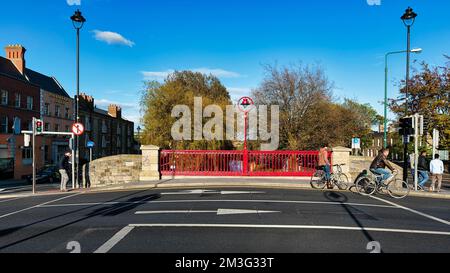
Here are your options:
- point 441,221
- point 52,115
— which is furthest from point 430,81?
point 52,115

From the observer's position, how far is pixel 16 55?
129ft

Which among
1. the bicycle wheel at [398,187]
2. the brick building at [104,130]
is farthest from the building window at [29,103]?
the bicycle wheel at [398,187]

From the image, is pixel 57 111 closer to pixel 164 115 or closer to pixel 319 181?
pixel 164 115

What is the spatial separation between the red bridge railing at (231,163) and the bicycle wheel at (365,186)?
398cm

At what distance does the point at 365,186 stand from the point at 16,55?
4315 cm

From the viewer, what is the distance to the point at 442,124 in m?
29.0

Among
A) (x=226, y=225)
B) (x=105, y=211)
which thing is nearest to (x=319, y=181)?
(x=226, y=225)

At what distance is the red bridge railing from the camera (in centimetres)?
1644

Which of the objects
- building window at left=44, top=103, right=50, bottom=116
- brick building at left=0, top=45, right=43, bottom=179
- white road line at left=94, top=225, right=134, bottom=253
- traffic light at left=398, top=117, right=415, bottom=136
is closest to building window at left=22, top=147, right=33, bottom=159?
brick building at left=0, top=45, right=43, bottom=179

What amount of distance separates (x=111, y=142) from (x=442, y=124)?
171ft

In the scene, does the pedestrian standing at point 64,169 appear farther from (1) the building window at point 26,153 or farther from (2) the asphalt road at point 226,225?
(1) the building window at point 26,153

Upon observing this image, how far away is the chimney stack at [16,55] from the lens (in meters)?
39.1

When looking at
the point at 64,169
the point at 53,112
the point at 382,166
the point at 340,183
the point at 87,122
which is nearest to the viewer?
the point at 382,166

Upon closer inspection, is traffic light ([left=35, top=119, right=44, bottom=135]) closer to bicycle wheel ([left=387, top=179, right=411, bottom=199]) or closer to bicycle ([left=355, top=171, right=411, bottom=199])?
bicycle ([left=355, top=171, right=411, bottom=199])
